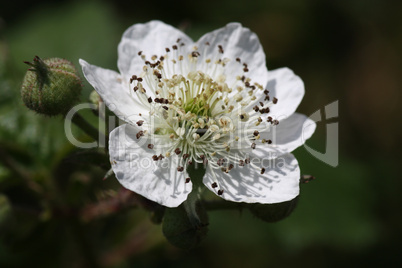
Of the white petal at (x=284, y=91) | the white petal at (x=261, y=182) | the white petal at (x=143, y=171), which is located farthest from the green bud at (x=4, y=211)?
the white petal at (x=284, y=91)

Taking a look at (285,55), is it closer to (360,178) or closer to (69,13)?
(360,178)

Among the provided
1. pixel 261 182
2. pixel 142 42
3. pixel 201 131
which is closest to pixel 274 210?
pixel 261 182

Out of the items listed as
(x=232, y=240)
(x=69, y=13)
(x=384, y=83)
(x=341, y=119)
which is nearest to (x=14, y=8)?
(x=69, y=13)

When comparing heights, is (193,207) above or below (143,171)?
below

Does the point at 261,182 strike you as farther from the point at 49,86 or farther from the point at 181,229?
the point at 49,86

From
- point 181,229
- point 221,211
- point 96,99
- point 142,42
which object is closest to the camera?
point 181,229

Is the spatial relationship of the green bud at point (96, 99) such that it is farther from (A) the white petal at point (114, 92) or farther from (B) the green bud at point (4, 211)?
(B) the green bud at point (4, 211)

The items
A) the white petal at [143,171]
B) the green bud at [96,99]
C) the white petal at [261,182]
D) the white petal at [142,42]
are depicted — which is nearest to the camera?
the white petal at [143,171]
